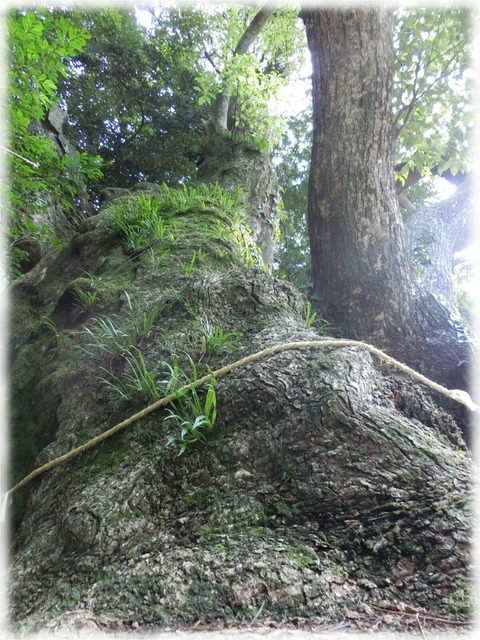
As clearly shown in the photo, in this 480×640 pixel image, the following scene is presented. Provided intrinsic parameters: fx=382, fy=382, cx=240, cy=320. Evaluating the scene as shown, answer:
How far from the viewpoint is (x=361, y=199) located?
224 cm

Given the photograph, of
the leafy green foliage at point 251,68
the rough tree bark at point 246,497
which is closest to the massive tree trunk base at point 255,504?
the rough tree bark at point 246,497

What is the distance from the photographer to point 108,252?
8.57 ft

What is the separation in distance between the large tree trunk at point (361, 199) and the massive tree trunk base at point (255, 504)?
24.8 inches

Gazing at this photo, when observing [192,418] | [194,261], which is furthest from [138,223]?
[192,418]

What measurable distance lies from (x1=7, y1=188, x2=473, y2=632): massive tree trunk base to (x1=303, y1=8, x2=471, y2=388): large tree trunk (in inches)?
24.8

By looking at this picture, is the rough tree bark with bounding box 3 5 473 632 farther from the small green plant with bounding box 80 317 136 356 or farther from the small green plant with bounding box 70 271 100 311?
the small green plant with bounding box 70 271 100 311

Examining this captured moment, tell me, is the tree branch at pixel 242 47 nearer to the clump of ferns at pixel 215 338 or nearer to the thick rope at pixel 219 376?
the clump of ferns at pixel 215 338

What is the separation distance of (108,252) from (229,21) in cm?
517

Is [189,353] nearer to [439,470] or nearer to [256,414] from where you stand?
[256,414]

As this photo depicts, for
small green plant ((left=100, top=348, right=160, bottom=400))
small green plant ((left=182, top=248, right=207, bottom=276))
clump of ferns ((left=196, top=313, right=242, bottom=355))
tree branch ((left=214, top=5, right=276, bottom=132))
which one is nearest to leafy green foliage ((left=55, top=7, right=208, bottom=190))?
tree branch ((left=214, top=5, right=276, bottom=132))

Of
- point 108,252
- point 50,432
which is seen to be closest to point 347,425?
point 50,432

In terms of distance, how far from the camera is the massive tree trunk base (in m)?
0.85

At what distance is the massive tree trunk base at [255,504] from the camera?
852 mm

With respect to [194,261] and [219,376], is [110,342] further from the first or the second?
[194,261]
